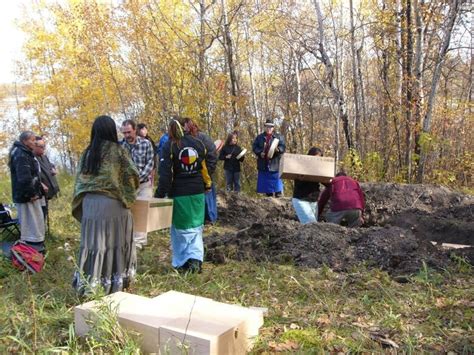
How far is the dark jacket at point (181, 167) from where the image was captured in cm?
516

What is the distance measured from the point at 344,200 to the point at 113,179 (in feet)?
13.0

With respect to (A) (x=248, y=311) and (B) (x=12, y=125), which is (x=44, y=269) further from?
(B) (x=12, y=125)

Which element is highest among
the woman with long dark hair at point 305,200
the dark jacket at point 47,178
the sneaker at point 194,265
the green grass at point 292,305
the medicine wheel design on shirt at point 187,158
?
the medicine wheel design on shirt at point 187,158

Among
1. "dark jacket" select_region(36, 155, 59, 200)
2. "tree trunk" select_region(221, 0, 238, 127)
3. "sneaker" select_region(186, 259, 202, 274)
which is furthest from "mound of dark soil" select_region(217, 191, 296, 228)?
"tree trunk" select_region(221, 0, 238, 127)

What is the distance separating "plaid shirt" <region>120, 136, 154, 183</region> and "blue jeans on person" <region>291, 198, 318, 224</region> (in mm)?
2622

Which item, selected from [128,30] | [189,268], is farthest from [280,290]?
[128,30]

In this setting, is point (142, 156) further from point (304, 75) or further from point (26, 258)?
point (304, 75)

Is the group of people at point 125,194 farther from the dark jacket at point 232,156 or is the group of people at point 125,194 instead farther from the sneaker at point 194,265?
the dark jacket at point 232,156

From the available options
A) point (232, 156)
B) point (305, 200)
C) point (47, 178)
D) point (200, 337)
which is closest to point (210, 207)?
point (305, 200)

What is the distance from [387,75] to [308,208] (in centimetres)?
680

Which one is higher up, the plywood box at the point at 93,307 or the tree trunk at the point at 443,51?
the tree trunk at the point at 443,51

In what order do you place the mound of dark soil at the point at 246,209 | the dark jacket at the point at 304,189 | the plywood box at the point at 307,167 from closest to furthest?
the plywood box at the point at 307,167 → the dark jacket at the point at 304,189 → the mound of dark soil at the point at 246,209

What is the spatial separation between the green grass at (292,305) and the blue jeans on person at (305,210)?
205cm

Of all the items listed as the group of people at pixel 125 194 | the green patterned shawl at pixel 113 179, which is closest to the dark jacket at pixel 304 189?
the group of people at pixel 125 194
